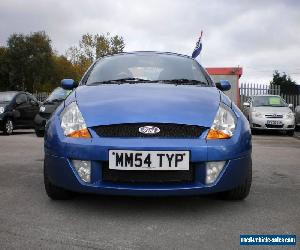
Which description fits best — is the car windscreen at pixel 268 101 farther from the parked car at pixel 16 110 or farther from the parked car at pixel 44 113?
the parked car at pixel 16 110

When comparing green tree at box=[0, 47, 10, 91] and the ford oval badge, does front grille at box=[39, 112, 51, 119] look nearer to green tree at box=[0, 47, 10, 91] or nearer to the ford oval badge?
the ford oval badge

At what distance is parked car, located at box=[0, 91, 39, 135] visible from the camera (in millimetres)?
13492

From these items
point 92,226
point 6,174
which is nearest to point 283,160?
point 6,174

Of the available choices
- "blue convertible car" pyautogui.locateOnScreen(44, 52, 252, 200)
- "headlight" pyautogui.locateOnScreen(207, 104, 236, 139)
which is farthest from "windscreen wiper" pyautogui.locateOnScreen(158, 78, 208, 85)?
"headlight" pyautogui.locateOnScreen(207, 104, 236, 139)

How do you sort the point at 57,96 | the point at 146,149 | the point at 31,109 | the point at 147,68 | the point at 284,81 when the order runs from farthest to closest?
1. the point at 284,81
2. the point at 31,109
3. the point at 57,96
4. the point at 147,68
5. the point at 146,149

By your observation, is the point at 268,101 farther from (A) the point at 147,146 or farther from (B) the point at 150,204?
(A) the point at 147,146

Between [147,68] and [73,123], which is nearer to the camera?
[73,123]

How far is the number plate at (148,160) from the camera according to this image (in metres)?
3.39

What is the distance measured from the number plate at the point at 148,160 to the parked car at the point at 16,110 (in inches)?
416

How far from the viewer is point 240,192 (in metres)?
4.02

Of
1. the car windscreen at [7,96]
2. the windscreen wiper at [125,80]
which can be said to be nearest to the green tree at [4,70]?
the car windscreen at [7,96]

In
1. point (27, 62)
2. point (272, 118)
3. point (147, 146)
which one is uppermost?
A: point (27, 62)

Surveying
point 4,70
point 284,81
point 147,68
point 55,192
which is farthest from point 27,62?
point 55,192

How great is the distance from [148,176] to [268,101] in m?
12.7
